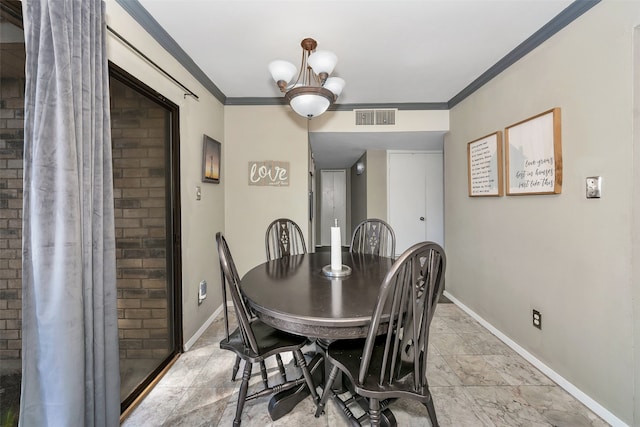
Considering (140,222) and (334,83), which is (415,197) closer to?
(334,83)

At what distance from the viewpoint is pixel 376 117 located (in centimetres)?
325

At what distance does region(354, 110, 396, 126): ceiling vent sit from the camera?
3.23 metres

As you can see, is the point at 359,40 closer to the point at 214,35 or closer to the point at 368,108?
the point at 214,35

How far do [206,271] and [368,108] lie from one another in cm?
258

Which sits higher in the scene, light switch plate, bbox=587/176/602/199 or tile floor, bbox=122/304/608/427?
light switch plate, bbox=587/176/602/199

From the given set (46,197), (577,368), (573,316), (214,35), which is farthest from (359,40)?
(577,368)

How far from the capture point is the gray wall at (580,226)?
4.50 ft

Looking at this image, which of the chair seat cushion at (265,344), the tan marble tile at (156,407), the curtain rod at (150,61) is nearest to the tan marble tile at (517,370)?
the chair seat cushion at (265,344)

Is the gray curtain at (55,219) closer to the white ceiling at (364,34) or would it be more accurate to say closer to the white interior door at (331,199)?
the white ceiling at (364,34)

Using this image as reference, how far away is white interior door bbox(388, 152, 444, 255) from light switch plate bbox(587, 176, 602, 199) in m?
3.07

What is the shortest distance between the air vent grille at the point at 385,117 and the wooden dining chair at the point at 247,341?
8.45 feet

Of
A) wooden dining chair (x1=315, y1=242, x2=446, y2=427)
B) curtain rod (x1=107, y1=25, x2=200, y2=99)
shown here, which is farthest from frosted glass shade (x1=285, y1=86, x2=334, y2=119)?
wooden dining chair (x1=315, y1=242, x2=446, y2=427)

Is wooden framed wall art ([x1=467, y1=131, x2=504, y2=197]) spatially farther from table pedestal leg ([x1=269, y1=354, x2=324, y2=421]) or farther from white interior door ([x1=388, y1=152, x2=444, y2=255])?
table pedestal leg ([x1=269, y1=354, x2=324, y2=421])

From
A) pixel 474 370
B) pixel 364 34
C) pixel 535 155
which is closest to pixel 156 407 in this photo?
pixel 474 370
